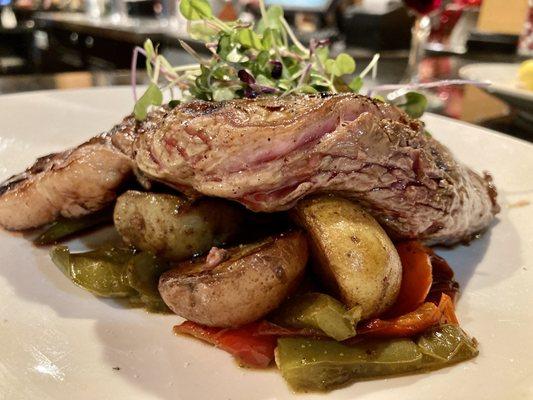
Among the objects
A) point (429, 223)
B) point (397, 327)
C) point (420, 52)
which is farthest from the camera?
point (420, 52)

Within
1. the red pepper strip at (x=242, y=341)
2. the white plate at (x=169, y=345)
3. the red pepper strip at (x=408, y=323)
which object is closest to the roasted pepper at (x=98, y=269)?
the white plate at (x=169, y=345)

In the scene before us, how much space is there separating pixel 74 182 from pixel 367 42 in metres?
6.66

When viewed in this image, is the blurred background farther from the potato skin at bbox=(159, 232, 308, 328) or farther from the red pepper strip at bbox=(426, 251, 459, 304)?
the potato skin at bbox=(159, 232, 308, 328)

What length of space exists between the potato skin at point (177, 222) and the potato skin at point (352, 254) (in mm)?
267

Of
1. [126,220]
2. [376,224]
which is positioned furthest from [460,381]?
[126,220]

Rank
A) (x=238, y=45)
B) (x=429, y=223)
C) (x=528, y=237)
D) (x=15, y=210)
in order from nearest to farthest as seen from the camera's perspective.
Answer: (x=429, y=223) → (x=15, y=210) → (x=528, y=237) → (x=238, y=45)

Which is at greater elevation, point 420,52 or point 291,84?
point 291,84

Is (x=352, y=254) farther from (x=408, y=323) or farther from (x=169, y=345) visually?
(x=169, y=345)

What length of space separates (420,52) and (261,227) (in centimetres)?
287

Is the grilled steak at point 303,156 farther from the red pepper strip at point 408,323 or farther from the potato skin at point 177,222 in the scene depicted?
the red pepper strip at point 408,323

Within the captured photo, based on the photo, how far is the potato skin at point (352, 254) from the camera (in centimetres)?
134

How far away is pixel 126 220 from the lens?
5.43 ft

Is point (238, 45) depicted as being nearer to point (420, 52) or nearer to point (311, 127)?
point (311, 127)

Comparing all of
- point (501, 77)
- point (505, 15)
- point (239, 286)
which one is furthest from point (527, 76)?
point (505, 15)
